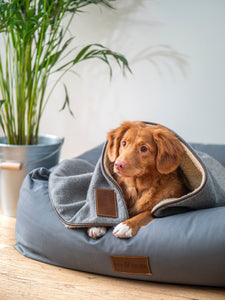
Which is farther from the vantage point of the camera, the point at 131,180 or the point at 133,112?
the point at 133,112

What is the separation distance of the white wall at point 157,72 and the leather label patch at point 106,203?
4.56 feet

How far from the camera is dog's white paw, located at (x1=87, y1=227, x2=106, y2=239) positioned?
4.66 feet

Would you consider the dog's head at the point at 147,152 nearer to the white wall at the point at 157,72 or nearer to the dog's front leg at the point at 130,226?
the dog's front leg at the point at 130,226

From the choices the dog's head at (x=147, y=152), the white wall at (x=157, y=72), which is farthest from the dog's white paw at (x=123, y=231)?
the white wall at (x=157, y=72)

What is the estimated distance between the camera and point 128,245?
136cm

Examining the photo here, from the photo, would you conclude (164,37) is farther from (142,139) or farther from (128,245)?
(128,245)

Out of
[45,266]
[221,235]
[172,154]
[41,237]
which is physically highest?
[172,154]

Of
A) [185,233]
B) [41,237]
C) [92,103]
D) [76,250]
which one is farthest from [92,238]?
[92,103]

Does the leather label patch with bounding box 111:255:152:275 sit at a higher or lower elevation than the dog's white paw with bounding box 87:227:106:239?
lower

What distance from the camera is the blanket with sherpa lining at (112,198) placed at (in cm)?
138

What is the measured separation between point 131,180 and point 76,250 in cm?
35

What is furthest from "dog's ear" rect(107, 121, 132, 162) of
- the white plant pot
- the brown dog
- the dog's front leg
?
the white plant pot

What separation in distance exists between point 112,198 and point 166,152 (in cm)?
29

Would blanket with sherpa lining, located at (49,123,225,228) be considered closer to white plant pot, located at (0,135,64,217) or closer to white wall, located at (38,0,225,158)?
white plant pot, located at (0,135,64,217)
